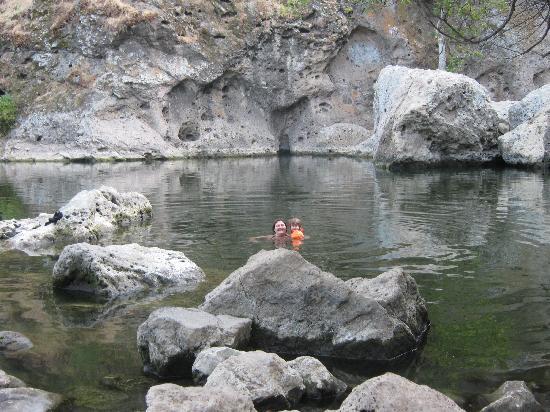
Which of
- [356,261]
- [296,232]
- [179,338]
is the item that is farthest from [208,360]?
[296,232]

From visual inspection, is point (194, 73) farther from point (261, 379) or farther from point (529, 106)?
point (261, 379)

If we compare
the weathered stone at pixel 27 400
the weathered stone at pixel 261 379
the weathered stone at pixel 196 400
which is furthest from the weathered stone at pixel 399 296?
the weathered stone at pixel 27 400

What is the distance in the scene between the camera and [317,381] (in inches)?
252

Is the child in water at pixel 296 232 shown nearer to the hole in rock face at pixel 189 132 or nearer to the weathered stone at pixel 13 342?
the weathered stone at pixel 13 342

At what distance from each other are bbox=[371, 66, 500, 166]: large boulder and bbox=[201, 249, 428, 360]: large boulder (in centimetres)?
2251

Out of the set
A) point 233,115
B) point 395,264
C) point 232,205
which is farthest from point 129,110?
point 395,264

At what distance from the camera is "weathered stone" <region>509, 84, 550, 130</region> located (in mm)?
30766

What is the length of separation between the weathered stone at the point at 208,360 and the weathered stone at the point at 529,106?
88.2 ft

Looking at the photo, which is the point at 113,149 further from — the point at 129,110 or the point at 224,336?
the point at 224,336

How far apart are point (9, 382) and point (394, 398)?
Answer: 11.6ft

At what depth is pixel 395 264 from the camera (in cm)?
1188

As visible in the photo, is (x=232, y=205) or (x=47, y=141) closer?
(x=232, y=205)

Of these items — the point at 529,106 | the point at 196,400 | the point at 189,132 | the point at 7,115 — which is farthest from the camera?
the point at 189,132

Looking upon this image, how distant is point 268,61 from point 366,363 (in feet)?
141
